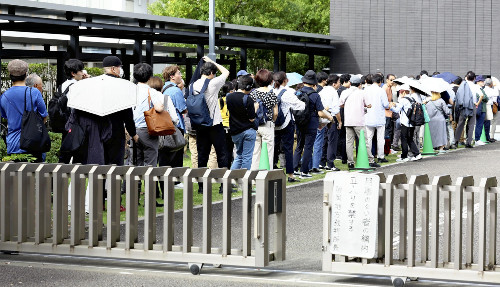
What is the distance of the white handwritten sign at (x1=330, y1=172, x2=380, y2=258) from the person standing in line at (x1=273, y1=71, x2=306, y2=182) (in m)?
7.93

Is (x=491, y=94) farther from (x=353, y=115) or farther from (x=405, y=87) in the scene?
(x=353, y=115)

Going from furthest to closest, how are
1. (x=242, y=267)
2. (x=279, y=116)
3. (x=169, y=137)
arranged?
(x=279, y=116), (x=169, y=137), (x=242, y=267)

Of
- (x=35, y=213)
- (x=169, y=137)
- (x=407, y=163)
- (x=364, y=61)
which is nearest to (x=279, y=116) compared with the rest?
(x=169, y=137)

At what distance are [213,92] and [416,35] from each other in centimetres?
2619

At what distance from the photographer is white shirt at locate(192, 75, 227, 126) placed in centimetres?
1399

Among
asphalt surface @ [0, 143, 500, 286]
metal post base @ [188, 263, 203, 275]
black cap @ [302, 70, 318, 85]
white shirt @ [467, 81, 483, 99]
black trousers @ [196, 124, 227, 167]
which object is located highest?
black cap @ [302, 70, 318, 85]

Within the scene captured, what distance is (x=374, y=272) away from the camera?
823cm

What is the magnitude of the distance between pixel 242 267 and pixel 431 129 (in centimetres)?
1480

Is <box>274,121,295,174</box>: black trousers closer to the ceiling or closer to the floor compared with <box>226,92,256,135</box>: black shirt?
closer to the floor

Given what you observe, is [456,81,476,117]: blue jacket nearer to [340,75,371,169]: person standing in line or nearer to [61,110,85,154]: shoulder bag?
[340,75,371,169]: person standing in line

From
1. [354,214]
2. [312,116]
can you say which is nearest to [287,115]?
[312,116]

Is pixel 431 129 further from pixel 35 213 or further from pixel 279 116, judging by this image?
pixel 35 213

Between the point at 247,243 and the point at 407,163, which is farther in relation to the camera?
the point at 407,163

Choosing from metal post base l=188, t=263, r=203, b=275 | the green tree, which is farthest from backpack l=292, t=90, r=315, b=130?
the green tree
